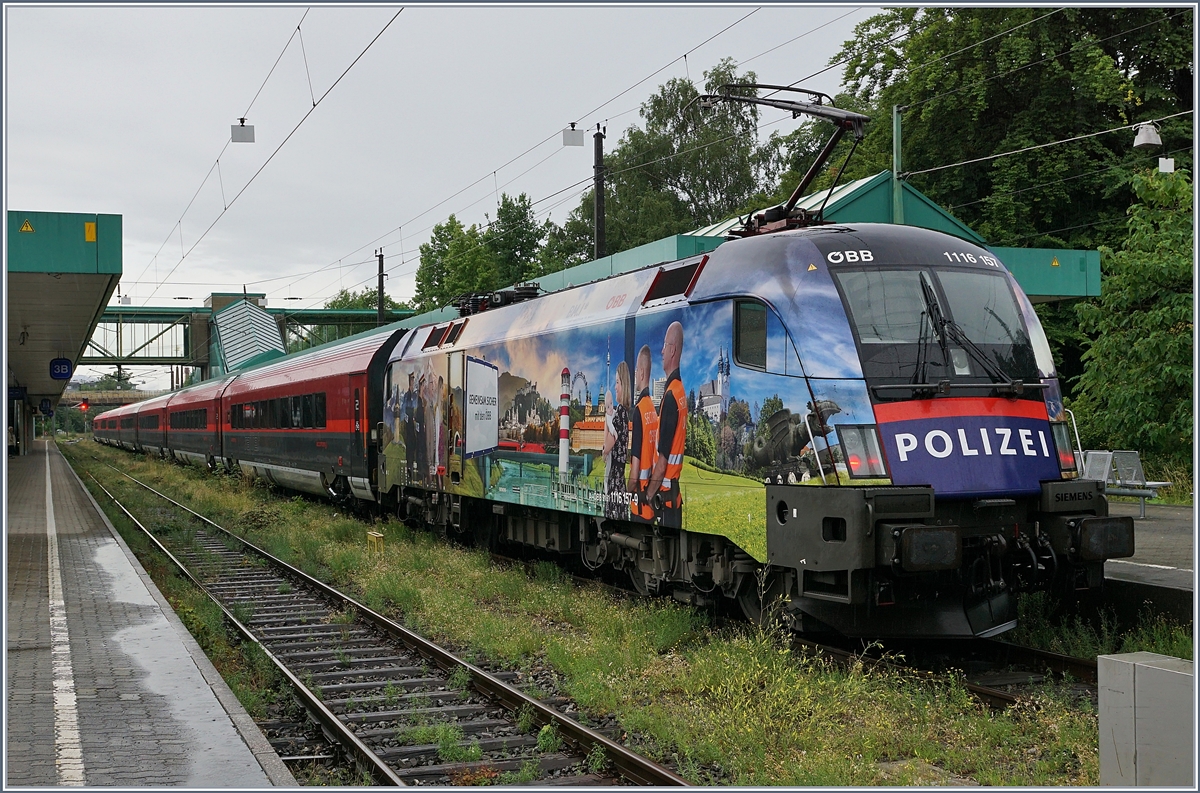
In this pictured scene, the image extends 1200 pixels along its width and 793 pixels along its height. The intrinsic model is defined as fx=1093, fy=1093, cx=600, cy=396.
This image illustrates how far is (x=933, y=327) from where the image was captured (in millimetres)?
8289

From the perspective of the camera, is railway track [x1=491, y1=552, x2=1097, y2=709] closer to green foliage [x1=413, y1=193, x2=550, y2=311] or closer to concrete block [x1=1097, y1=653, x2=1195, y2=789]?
concrete block [x1=1097, y1=653, x2=1195, y2=789]

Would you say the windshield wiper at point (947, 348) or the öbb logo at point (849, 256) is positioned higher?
the öbb logo at point (849, 256)

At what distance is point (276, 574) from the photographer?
49.9ft

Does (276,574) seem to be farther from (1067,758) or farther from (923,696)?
(1067,758)

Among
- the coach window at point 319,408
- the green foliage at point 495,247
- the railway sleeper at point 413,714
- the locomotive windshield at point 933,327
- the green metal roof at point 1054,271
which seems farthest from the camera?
the green foliage at point 495,247

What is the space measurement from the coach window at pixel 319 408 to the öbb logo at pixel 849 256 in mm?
15209


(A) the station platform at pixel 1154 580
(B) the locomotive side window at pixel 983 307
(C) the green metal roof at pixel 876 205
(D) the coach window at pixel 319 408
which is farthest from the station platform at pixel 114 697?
(C) the green metal roof at pixel 876 205

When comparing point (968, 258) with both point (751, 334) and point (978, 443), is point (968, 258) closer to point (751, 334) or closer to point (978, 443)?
point (978, 443)

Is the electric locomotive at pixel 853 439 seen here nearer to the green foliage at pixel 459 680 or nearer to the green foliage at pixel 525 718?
the green foliage at pixel 525 718

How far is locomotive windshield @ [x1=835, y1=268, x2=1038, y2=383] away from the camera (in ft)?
26.5

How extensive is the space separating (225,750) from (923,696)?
14.3ft

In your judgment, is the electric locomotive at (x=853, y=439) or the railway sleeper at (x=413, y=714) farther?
the electric locomotive at (x=853, y=439)

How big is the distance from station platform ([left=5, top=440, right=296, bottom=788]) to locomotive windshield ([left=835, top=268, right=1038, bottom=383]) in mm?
4970

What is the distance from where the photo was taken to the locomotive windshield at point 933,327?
26.5ft
